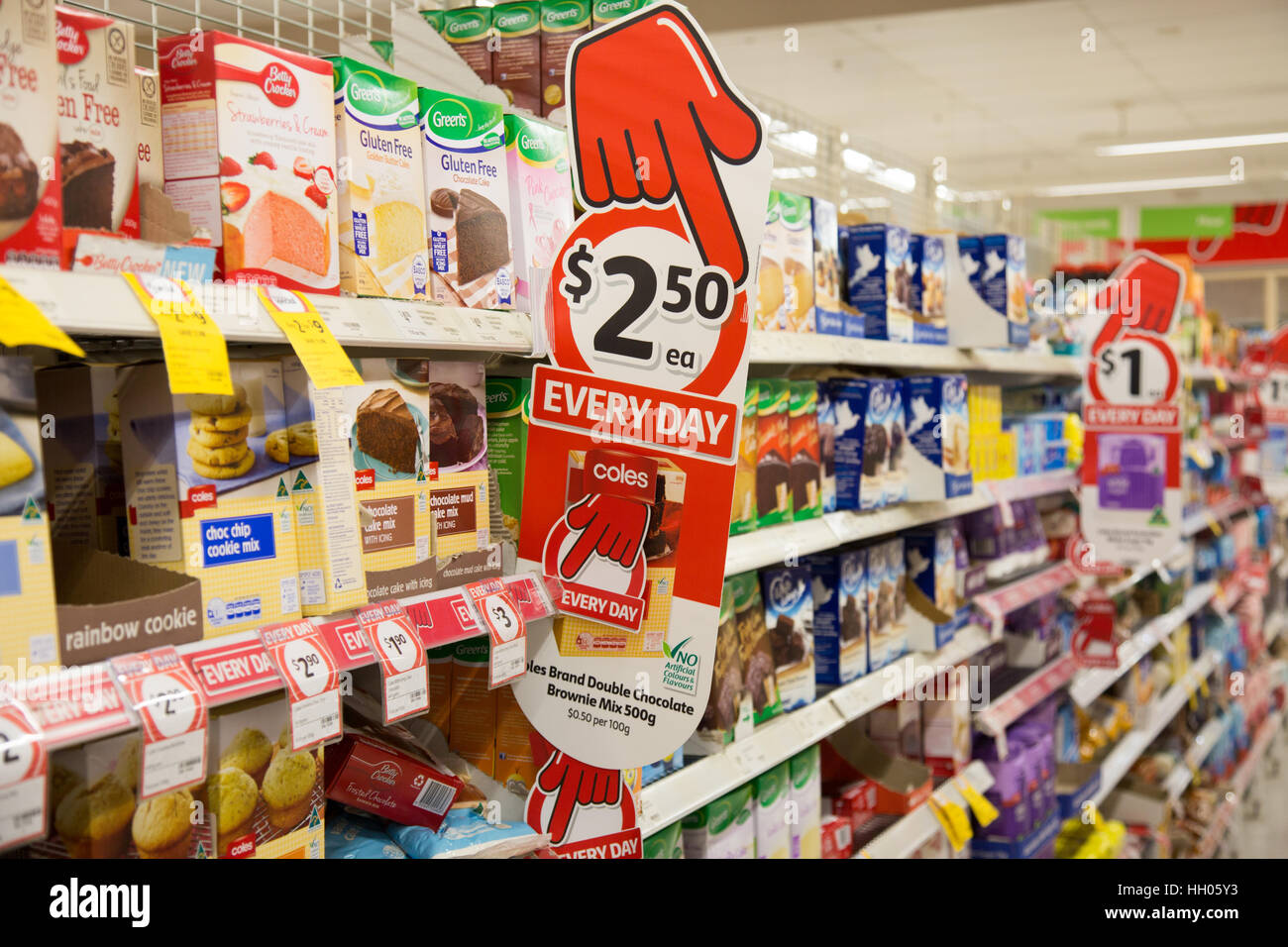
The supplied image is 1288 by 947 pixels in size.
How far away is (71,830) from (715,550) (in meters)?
0.83

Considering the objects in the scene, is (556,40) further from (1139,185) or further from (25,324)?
(1139,185)

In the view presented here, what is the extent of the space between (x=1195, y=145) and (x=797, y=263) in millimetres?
10744

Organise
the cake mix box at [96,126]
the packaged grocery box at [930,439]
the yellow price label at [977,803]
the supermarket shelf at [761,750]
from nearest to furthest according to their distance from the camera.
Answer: the cake mix box at [96,126] → the supermarket shelf at [761,750] → the packaged grocery box at [930,439] → the yellow price label at [977,803]

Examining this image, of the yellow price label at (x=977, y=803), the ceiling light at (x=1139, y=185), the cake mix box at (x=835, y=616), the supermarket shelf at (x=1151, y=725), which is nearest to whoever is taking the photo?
the cake mix box at (x=835, y=616)

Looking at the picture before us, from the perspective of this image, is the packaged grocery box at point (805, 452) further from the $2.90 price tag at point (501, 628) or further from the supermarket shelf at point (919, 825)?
the $2.90 price tag at point (501, 628)

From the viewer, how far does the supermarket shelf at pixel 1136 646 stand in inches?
170

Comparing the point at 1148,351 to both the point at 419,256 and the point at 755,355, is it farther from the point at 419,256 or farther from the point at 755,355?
the point at 419,256

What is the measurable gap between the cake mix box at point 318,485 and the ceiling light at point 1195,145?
1169 centimetres

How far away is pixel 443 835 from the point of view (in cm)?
166

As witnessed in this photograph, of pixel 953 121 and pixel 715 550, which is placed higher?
pixel 953 121

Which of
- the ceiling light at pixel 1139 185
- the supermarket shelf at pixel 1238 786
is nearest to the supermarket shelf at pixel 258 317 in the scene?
the supermarket shelf at pixel 1238 786

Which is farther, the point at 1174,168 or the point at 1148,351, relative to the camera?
the point at 1174,168

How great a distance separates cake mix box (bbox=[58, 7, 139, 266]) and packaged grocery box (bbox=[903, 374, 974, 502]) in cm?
210
